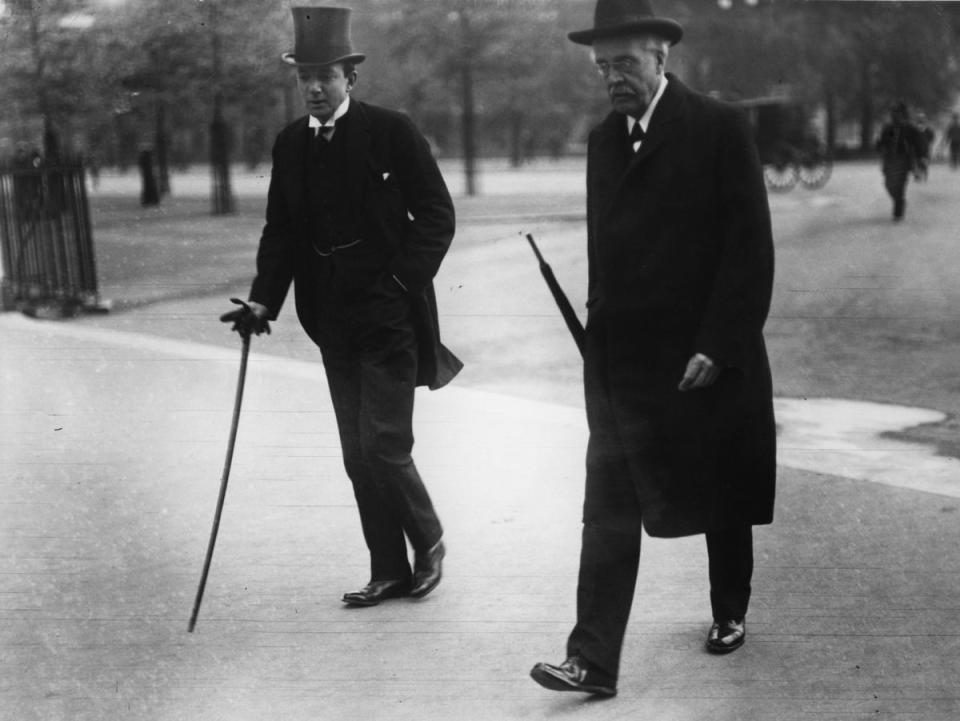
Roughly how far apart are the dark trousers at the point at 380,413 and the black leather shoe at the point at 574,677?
90cm

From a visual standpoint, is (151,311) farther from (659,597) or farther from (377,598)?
(659,597)

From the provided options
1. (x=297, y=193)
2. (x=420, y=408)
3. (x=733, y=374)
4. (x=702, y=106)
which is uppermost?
(x=702, y=106)

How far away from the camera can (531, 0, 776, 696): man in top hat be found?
10.5 ft

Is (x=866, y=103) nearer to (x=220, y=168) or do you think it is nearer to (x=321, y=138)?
(x=220, y=168)

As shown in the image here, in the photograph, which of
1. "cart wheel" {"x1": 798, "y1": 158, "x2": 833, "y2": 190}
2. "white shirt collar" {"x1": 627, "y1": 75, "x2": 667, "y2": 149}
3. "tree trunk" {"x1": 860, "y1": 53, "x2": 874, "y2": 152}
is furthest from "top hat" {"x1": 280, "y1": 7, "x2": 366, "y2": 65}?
"cart wheel" {"x1": 798, "y1": 158, "x2": 833, "y2": 190}

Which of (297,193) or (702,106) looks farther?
(297,193)

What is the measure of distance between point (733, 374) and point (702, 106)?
71 cm

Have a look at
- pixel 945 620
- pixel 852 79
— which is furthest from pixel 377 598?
pixel 852 79

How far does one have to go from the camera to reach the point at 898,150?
1717 centimetres

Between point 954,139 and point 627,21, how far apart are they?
103 feet

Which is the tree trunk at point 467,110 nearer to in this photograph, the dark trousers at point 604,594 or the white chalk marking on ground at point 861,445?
the white chalk marking on ground at point 861,445

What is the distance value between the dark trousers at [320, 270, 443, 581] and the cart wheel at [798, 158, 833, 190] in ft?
74.0

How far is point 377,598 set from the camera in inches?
156

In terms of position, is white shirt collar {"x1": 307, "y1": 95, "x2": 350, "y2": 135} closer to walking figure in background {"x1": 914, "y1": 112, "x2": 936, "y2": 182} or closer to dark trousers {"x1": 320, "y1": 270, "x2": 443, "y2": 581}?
dark trousers {"x1": 320, "y1": 270, "x2": 443, "y2": 581}
